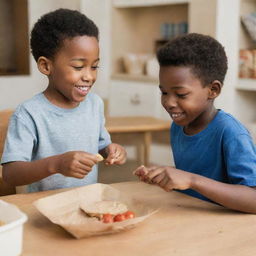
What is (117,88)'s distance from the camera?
3457mm

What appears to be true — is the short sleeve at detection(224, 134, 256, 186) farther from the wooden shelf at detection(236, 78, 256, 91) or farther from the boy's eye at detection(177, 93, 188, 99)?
the wooden shelf at detection(236, 78, 256, 91)

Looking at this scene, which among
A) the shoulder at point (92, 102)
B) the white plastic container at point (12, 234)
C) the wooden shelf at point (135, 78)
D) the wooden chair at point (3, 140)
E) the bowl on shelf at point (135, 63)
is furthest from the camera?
the bowl on shelf at point (135, 63)

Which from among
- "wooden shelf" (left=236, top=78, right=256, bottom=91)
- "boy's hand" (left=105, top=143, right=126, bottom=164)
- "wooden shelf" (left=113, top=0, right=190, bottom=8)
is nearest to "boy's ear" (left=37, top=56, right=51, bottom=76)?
"boy's hand" (left=105, top=143, right=126, bottom=164)

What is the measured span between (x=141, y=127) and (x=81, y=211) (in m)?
1.65

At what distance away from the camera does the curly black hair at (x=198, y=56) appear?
1.19 meters

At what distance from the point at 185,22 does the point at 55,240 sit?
270 cm

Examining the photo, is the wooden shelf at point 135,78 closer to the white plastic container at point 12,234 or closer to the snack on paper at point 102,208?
the snack on paper at point 102,208

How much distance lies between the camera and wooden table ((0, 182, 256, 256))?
0.83 m

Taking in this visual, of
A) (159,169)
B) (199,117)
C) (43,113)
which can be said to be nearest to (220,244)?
(159,169)

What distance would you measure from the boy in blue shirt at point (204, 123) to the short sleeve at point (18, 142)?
13.4 inches

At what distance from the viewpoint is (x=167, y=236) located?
0.90 meters

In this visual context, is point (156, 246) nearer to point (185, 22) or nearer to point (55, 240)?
point (55, 240)

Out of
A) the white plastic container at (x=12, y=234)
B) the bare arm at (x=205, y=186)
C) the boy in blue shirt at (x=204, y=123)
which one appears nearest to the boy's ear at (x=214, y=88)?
the boy in blue shirt at (x=204, y=123)

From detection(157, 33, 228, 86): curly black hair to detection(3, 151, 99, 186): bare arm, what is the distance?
13.7 inches
